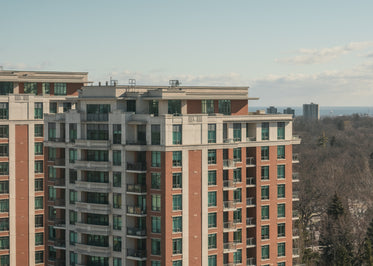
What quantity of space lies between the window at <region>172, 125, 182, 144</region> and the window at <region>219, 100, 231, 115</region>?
11.5 meters

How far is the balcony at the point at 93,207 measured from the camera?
264ft

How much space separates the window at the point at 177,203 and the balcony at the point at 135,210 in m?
3.75

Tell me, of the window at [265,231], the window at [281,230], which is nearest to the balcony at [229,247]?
the window at [265,231]

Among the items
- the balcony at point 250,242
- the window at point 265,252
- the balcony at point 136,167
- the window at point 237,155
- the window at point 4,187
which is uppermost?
the window at point 237,155

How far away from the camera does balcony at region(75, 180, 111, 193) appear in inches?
3167

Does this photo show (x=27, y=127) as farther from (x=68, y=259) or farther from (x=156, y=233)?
(x=156, y=233)

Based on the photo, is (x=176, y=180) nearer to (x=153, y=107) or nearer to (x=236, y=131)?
(x=153, y=107)

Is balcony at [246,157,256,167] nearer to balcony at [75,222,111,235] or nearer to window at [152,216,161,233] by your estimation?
window at [152,216,161,233]

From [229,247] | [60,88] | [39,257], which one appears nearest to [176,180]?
[229,247]

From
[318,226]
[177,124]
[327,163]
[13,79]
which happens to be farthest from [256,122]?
[327,163]

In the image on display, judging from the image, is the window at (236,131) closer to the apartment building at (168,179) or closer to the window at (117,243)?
the apartment building at (168,179)

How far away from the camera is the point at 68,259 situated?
286ft

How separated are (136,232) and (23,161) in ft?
89.0

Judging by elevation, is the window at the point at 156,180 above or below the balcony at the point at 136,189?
above
